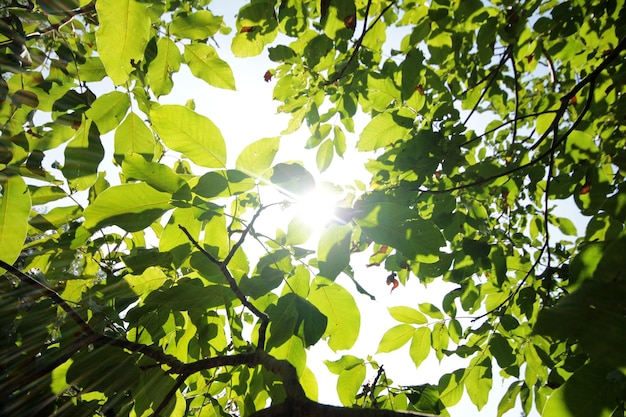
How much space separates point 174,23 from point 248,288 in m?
1.13

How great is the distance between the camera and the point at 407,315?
5.90ft

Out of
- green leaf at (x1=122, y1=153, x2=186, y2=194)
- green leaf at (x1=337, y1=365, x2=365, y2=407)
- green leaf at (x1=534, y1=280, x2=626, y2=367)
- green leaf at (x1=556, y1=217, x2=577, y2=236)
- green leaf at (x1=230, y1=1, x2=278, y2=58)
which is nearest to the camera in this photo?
green leaf at (x1=534, y1=280, x2=626, y2=367)

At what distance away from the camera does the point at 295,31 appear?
6.46 ft

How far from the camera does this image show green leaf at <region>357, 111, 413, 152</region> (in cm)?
197

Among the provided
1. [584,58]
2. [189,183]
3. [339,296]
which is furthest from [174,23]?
[584,58]

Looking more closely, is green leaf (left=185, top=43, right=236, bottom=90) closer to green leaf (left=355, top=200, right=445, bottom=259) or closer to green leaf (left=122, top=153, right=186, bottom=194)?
green leaf (left=122, top=153, right=186, bottom=194)

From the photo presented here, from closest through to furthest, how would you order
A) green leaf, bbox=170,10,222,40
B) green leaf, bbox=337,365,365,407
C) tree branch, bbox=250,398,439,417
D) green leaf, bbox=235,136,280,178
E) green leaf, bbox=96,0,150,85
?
tree branch, bbox=250,398,439,417 < green leaf, bbox=96,0,150,85 < green leaf, bbox=235,136,280,178 < green leaf, bbox=170,10,222,40 < green leaf, bbox=337,365,365,407

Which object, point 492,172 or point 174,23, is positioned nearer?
point 174,23

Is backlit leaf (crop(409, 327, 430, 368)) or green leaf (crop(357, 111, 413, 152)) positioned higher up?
green leaf (crop(357, 111, 413, 152))

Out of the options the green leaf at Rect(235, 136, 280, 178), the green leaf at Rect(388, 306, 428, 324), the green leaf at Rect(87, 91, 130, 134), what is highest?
the green leaf at Rect(87, 91, 130, 134)

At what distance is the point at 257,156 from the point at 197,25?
0.71 m

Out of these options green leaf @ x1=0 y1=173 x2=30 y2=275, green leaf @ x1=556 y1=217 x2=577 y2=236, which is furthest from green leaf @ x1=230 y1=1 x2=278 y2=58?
green leaf @ x1=556 y1=217 x2=577 y2=236

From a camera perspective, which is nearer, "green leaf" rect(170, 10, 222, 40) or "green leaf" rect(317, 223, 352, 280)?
"green leaf" rect(317, 223, 352, 280)

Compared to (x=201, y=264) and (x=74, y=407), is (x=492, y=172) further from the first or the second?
(x=74, y=407)
